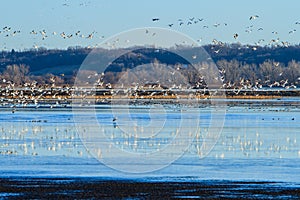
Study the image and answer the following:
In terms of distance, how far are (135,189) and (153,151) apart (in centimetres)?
858

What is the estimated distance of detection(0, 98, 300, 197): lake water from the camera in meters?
23.1

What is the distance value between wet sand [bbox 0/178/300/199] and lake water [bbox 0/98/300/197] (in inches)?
23.7

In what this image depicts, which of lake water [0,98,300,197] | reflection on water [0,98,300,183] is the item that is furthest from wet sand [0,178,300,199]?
reflection on water [0,98,300,183]

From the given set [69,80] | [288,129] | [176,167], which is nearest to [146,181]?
[176,167]

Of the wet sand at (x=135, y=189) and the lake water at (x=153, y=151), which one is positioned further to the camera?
the lake water at (x=153, y=151)

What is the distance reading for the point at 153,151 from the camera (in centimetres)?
2897

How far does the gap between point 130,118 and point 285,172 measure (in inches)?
Answer: 1025

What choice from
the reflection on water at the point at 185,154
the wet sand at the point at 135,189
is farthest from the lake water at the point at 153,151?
the wet sand at the point at 135,189

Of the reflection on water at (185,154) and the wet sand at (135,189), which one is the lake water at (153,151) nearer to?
the reflection on water at (185,154)

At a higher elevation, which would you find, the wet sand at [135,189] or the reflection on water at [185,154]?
the reflection on water at [185,154]

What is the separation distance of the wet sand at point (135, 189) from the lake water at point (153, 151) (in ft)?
1.98

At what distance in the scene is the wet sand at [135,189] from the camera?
765 inches

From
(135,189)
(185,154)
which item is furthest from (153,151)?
(135,189)

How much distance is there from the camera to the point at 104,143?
3156 cm
